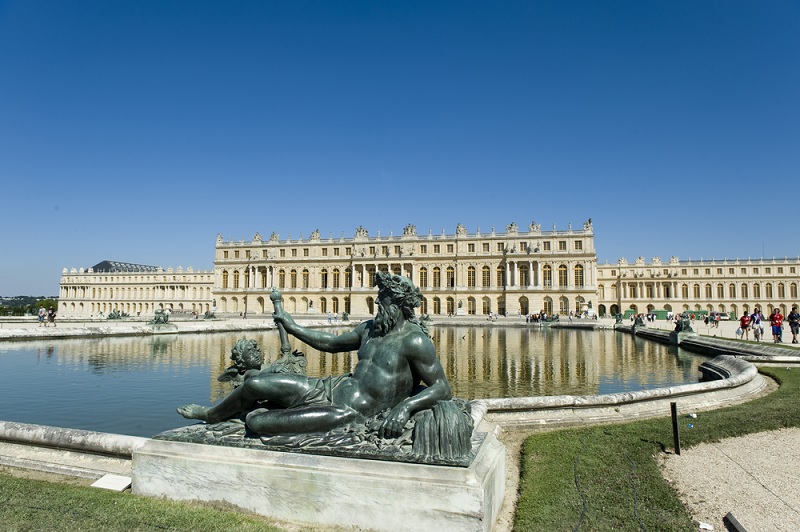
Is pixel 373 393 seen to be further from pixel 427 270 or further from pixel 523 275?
pixel 427 270

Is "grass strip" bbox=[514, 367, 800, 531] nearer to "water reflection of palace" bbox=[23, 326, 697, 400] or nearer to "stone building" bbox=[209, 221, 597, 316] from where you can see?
"water reflection of palace" bbox=[23, 326, 697, 400]

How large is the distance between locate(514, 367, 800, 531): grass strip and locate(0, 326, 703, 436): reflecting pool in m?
4.14

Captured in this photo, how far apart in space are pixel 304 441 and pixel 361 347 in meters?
0.94

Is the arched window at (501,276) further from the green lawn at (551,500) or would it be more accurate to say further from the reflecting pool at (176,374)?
the green lawn at (551,500)

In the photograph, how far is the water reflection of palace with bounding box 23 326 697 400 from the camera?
11.9 m

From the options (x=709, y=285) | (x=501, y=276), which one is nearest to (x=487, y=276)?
(x=501, y=276)

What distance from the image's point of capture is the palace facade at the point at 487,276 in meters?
63.6

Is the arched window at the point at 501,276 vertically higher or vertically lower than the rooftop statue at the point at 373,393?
higher

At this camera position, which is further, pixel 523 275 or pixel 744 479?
pixel 523 275

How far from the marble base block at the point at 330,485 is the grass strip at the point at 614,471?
1.68 ft

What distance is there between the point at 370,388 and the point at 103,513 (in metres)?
2.13

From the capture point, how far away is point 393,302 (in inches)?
166

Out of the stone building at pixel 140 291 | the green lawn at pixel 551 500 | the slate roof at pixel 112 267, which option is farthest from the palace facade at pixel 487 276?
the green lawn at pixel 551 500

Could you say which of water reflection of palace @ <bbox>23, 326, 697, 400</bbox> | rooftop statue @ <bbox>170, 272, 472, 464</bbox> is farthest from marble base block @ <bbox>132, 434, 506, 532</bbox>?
water reflection of palace @ <bbox>23, 326, 697, 400</bbox>
